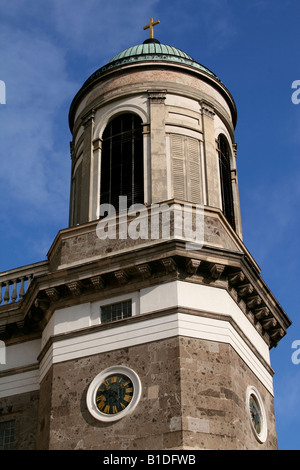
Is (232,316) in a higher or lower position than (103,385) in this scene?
higher

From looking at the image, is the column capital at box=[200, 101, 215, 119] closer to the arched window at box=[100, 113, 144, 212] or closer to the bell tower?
the bell tower

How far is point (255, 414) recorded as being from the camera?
25.6 m

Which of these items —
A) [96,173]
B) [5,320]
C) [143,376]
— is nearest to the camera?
[143,376]

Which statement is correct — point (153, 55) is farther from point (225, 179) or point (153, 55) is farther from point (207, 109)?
point (225, 179)

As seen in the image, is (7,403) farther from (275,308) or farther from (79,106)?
(79,106)

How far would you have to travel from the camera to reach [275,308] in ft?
93.0

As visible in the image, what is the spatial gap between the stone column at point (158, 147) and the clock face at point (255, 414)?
701cm

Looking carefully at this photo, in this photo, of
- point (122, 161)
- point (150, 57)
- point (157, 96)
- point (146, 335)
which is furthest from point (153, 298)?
point (150, 57)

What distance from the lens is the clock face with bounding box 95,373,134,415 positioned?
23.7 m

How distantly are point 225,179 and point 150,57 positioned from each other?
5.38 m

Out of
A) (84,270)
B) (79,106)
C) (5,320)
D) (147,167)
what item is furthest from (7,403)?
(79,106)

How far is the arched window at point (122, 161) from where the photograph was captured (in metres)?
29.1

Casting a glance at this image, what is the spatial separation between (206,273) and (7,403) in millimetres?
7298

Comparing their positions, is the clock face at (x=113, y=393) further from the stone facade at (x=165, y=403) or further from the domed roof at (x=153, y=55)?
the domed roof at (x=153, y=55)
